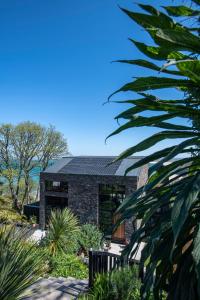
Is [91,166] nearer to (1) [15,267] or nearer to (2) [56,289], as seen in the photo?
(2) [56,289]

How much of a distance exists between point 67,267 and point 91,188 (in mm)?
8247

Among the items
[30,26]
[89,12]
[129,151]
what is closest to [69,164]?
[30,26]

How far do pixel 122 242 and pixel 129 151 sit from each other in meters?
14.6

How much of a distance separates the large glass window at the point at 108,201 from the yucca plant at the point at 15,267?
40.8 ft

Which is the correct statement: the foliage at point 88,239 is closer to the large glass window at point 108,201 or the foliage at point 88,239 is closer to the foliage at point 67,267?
the foliage at point 67,267

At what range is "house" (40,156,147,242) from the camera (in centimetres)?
1549

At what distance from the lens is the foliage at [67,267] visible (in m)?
8.08

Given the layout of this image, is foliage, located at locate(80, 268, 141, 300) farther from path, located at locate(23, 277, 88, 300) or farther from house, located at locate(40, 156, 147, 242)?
house, located at locate(40, 156, 147, 242)

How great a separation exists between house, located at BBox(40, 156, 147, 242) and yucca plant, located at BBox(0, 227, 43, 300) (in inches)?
458

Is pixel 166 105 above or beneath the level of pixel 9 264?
above

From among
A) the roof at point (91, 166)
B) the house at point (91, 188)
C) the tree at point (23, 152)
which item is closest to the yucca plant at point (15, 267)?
the house at point (91, 188)

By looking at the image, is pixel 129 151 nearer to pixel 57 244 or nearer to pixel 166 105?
pixel 166 105

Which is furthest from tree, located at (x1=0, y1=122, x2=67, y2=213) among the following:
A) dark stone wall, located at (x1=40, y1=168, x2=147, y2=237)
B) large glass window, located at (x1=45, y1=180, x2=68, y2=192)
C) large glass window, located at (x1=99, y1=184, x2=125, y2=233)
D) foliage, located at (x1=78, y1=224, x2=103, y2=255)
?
foliage, located at (x1=78, y1=224, x2=103, y2=255)

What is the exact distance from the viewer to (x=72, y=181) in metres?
17.3
